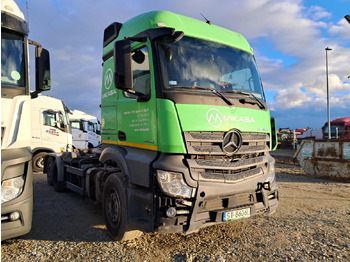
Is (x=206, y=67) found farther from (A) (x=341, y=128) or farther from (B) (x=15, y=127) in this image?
(A) (x=341, y=128)

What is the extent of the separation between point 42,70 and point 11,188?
204 cm

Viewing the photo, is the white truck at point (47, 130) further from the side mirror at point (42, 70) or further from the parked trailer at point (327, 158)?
the parked trailer at point (327, 158)

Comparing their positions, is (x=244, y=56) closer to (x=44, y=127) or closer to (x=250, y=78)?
(x=250, y=78)

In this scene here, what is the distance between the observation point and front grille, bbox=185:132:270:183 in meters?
3.30

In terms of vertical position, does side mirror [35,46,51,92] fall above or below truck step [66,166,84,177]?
above

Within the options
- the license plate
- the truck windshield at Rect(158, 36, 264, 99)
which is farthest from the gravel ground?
the truck windshield at Rect(158, 36, 264, 99)

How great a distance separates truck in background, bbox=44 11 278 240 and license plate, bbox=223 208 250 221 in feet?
0.04

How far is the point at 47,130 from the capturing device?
11.8 meters

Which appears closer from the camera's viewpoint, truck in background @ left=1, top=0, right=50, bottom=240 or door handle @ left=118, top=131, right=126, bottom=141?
truck in background @ left=1, top=0, right=50, bottom=240

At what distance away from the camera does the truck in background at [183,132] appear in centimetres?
323

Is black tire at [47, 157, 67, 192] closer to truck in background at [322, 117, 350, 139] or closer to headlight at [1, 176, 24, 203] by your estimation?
headlight at [1, 176, 24, 203]

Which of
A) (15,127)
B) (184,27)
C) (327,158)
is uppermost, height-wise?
(184,27)

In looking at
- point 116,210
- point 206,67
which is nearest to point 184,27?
point 206,67

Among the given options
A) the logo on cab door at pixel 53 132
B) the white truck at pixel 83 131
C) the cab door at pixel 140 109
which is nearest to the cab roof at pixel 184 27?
the cab door at pixel 140 109
